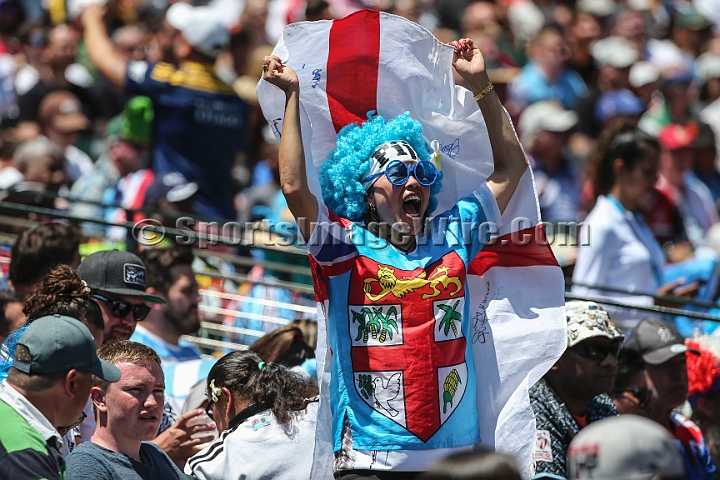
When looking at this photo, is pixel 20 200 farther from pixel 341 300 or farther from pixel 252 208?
pixel 341 300

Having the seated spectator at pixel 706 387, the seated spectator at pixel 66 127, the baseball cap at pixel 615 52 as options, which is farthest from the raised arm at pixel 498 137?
the baseball cap at pixel 615 52

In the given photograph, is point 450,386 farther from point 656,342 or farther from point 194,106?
point 194,106

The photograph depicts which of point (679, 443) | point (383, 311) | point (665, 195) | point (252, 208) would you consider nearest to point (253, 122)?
point (252, 208)

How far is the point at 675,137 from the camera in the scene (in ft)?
34.3

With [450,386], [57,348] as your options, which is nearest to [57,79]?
[450,386]

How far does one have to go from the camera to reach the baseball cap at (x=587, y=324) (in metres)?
5.54

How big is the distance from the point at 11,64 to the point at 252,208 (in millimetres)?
3874

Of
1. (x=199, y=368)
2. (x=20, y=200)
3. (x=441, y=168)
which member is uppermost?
(x=20, y=200)

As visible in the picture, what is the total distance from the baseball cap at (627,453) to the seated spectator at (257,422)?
2.10 meters

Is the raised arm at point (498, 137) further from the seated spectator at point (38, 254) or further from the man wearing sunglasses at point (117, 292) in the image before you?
the seated spectator at point (38, 254)

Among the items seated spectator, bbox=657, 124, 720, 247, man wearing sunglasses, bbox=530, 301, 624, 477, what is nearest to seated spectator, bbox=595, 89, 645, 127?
seated spectator, bbox=657, 124, 720, 247

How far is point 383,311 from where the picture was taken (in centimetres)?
446

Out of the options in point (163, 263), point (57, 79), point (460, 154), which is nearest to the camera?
point (460, 154)

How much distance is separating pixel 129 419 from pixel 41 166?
4845 mm
